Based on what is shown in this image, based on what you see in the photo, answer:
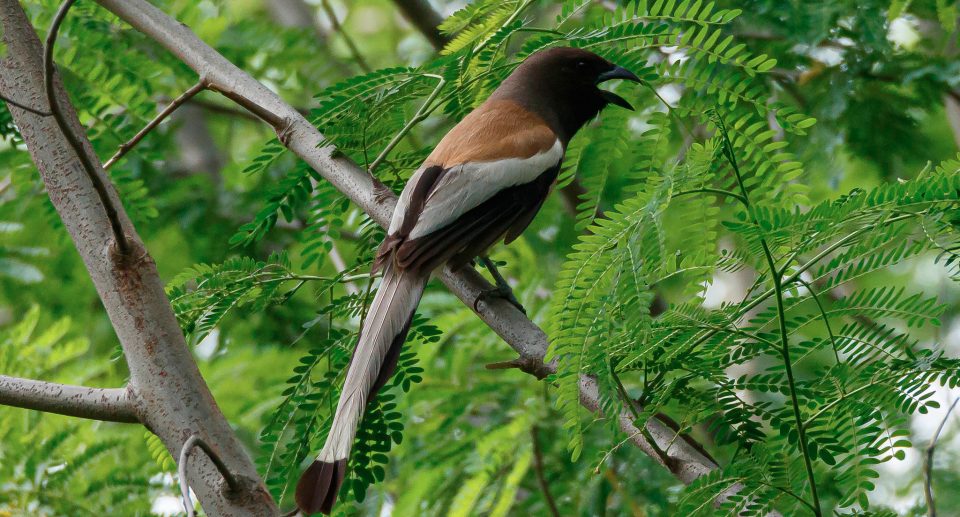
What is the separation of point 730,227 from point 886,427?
0.67 meters

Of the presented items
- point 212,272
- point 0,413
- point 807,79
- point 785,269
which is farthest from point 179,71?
point 785,269

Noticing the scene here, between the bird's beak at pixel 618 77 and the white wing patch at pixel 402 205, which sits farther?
the bird's beak at pixel 618 77

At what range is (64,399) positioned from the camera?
2832mm

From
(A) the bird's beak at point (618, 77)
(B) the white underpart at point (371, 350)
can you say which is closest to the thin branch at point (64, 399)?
(B) the white underpart at point (371, 350)

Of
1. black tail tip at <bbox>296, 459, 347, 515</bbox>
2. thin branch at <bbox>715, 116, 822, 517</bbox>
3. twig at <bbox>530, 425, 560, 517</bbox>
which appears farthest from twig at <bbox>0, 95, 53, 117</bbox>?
twig at <bbox>530, 425, 560, 517</bbox>

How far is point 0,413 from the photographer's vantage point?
464 centimetres

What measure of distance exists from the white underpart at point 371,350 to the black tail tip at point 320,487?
41 millimetres

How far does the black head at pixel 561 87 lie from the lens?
4414mm

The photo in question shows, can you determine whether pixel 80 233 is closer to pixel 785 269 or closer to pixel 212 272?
pixel 212 272


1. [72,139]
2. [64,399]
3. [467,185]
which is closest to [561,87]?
[467,185]

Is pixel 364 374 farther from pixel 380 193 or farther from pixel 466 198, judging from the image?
pixel 466 198

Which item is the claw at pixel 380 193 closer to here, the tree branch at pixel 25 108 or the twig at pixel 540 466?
the tree branch at pixel 25 108

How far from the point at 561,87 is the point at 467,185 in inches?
42.4

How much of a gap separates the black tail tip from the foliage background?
54 centimetres
